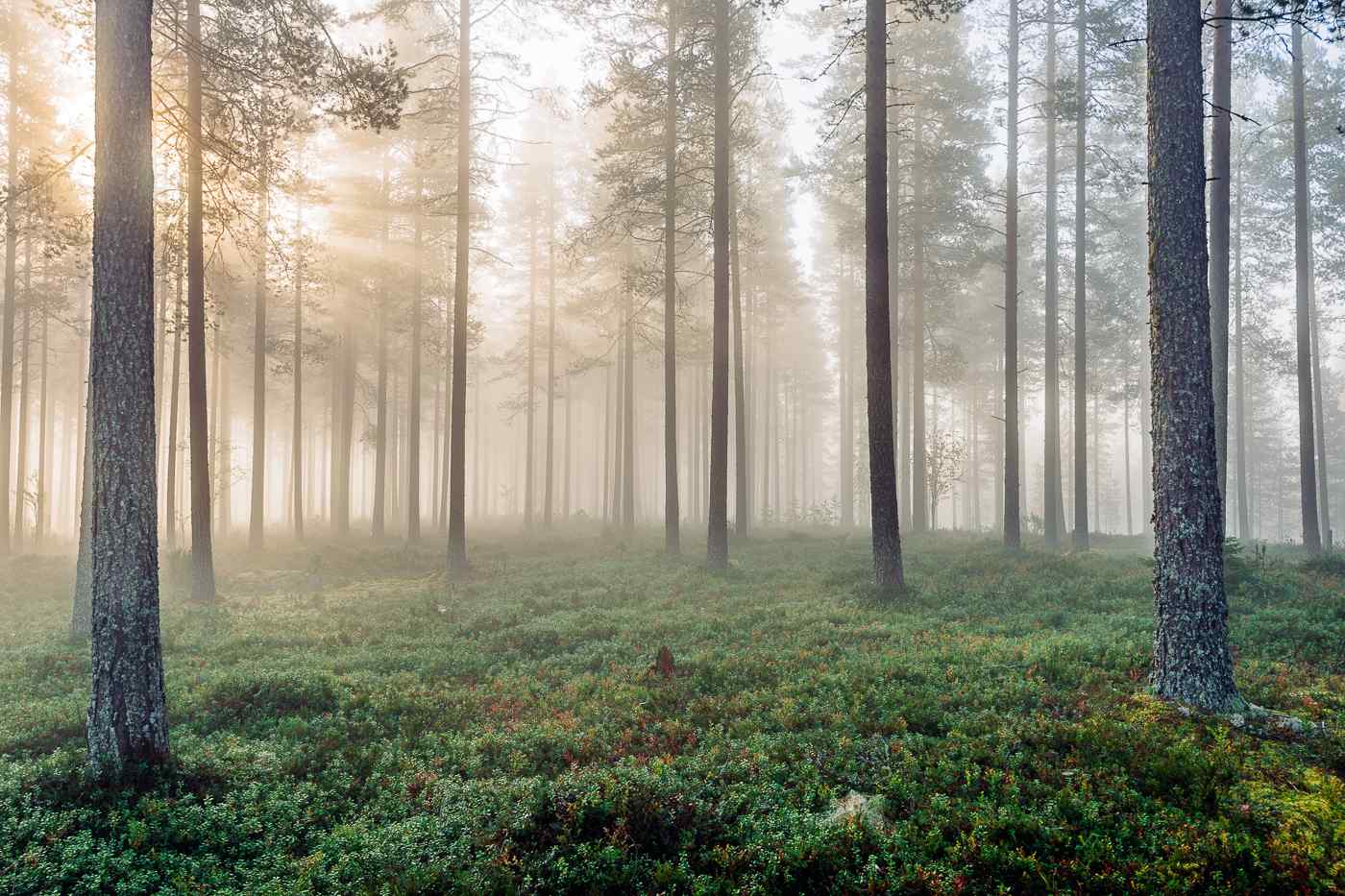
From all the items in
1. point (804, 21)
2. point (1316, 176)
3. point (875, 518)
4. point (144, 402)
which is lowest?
point (875, 518)

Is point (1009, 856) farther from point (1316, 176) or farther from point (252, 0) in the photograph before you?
point (1316, 176)

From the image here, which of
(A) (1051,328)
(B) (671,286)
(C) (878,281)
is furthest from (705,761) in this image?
(A) (1051,328)

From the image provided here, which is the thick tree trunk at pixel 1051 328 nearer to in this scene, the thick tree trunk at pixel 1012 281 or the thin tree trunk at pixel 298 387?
the thick tree trunk at pixel 1012 281

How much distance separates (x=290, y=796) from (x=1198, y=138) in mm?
10438

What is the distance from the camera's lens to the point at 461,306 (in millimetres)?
17250

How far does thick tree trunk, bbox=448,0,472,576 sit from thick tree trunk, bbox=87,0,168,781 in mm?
10836

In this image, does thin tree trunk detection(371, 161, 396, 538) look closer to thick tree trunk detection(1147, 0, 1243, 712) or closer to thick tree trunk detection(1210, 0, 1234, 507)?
thick tree trunk detection(1147, 0, 1243, 712)

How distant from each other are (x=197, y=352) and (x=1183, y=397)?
16.6 m

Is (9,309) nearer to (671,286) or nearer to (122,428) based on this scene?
(671,286)

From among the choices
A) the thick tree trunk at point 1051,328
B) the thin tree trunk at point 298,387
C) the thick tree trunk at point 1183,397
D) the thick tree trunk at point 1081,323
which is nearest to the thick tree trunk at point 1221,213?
the thick tree trunk at point 1081,323

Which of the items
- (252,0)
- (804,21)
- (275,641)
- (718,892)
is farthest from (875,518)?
(804,21)

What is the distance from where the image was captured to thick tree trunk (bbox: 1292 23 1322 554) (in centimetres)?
1853

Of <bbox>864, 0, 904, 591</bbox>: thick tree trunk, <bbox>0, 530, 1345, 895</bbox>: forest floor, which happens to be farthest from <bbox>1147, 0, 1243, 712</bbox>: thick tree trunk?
<bbox>864, 0, 904, 591</bbox>: thick tree trunk

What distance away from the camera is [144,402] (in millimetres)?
6043
